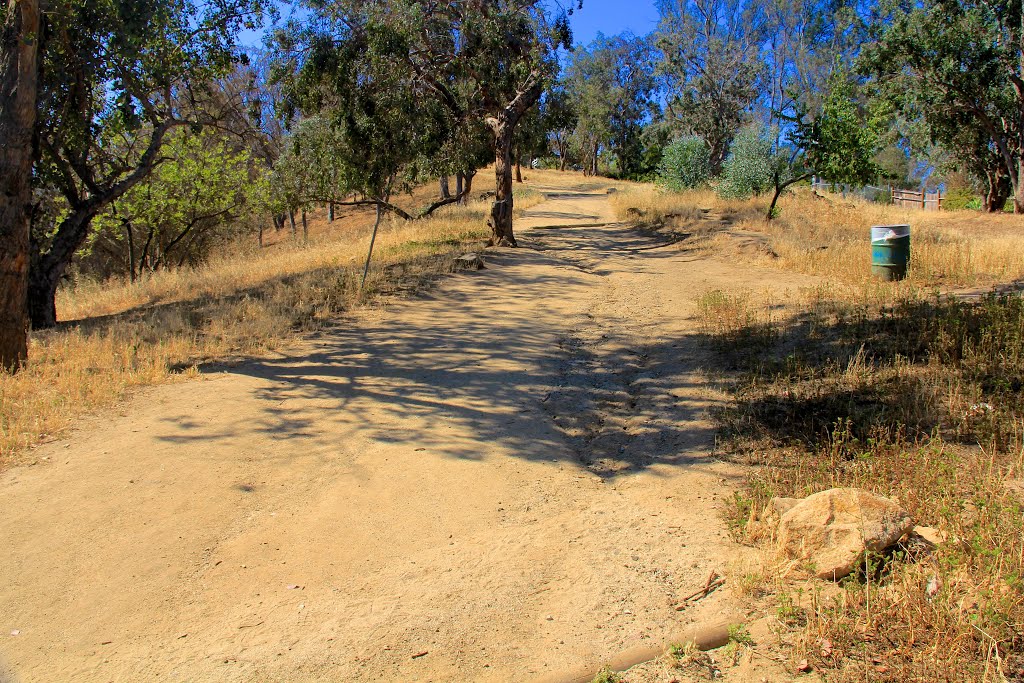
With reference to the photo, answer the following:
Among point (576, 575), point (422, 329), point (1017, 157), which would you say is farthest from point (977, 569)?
point (1017, 157)

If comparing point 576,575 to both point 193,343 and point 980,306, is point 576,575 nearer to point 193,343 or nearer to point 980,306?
point 980,306

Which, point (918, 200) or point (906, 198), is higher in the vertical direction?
point (906, 198)

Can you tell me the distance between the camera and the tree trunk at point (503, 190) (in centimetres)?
1688

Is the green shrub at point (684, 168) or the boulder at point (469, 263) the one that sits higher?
the green shrub at point (684, 168)

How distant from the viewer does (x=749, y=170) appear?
25.2m

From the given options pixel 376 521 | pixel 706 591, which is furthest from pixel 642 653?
pixel 376 521

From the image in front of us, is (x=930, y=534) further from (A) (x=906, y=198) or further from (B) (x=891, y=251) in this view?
(A) (x=906, y=198)

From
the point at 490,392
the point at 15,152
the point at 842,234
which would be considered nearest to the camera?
the point at 490,392

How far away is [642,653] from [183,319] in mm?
9364

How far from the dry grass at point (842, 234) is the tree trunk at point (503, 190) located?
4.90 meters

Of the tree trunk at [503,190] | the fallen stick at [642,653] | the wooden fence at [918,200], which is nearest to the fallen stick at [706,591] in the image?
the fallen stick at [642,653]

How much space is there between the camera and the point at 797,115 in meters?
18.2

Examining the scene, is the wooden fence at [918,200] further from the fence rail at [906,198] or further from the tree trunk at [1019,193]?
the tree trunk at [1019,193]

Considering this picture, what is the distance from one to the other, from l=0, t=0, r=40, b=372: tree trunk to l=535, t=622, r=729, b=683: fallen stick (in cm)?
774
